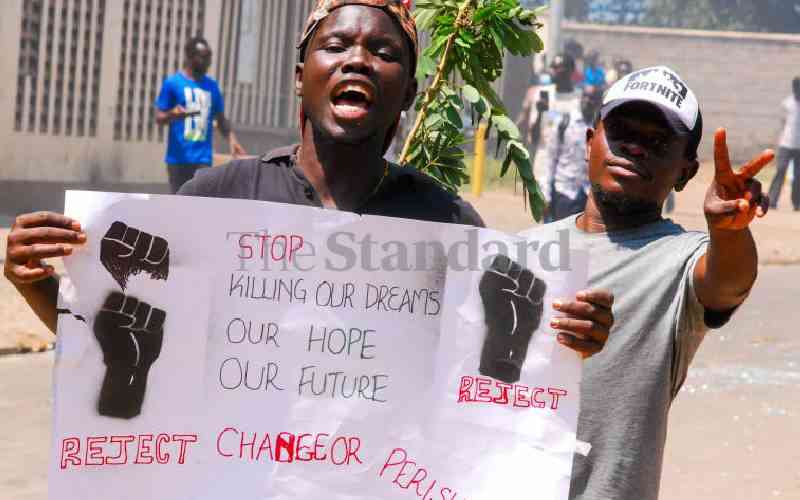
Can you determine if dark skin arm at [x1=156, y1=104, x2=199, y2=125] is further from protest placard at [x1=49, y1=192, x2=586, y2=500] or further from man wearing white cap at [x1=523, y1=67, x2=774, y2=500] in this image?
protest placard at [x1=49, y1=192, x2=586, y2=500]

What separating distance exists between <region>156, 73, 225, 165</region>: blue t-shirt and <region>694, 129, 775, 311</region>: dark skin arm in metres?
8.59

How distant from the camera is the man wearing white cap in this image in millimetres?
2990

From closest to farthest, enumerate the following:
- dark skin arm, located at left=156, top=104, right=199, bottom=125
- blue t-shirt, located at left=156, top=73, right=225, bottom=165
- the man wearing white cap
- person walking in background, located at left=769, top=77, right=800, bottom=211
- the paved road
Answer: the man wearing white cap < the paved road < dark skin arm, located at left=156, top=104, right=199, bottom=125 < blue t-shirt, located at left=156, top=73, right=225, bottom=165 < person walking in background, located at left=769, top=77, right=800, bottom=211

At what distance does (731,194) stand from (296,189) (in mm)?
820

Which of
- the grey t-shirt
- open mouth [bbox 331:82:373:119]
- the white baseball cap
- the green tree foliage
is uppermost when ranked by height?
the green tree foliage

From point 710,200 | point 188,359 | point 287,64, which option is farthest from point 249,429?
point 287,64

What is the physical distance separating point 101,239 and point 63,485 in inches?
17.3

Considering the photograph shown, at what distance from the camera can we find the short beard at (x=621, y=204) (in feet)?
10.3

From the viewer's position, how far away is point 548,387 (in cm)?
278

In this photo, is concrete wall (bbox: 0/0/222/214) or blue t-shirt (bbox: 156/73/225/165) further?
concrete wall (bbox: 0/0/222/214)

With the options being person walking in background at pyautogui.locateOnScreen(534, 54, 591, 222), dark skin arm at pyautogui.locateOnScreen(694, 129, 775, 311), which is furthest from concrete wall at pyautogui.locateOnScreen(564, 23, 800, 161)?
Result: dark skin arm at pyautogui.locateOnScreen(694, 129, 775, 311)

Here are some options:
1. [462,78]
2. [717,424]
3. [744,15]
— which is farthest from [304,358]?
[744,15]

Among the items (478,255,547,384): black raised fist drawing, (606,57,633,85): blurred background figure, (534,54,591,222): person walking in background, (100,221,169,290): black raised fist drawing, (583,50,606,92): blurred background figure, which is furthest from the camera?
(606,57,633,85): blurred background figure

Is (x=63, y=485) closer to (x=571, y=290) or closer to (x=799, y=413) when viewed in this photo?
(x=571, y=290)
